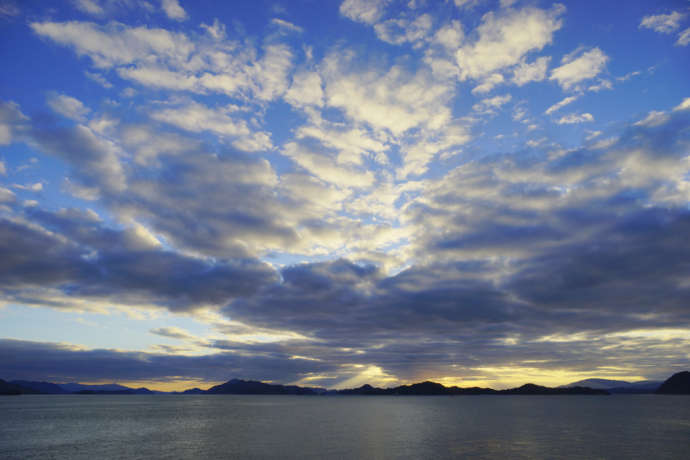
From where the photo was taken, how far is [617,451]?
72.9 metres

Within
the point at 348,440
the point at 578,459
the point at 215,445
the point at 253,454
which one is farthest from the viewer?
the point at 348,440

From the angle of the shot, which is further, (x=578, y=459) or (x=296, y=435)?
(x=296, y=435)

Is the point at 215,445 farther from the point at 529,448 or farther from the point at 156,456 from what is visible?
the point at 529,448

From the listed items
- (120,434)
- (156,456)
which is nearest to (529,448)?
(156,456)

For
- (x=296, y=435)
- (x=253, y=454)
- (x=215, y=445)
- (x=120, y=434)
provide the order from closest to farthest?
1. (x=253, y=454)
2. (x=215, y=445)
3. (x=296, y=435)
4. (x=120, y=434)

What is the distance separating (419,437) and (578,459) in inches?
1361

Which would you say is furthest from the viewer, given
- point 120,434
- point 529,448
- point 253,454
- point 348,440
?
point 120,434

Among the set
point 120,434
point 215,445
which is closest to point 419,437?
point 215,445

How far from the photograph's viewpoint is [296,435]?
9631cm

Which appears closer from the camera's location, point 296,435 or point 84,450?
point 84,450

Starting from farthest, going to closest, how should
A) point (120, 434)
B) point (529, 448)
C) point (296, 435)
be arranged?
point (120, 434) → point (296, 435) → point (529, 448)

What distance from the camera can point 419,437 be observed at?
9156 centimetres

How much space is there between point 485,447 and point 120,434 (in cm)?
8634

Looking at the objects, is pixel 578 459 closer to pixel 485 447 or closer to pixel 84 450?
pixel 485 447
